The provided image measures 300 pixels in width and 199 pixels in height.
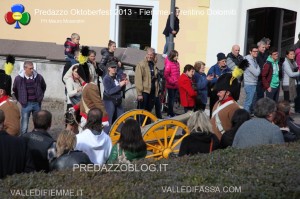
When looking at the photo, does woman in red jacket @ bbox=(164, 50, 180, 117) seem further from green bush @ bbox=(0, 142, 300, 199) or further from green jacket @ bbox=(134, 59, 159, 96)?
green bush @ bbox=(0, 142, 300, 199)

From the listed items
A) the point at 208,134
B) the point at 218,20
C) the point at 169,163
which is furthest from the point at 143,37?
the point at 169,163

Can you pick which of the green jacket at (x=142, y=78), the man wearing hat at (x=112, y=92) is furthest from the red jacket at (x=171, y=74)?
the man wearing hat at (x=112, y=92)

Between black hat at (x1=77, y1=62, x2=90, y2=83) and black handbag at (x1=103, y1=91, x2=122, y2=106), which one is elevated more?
black hat at (x1=77, y1=62, x2=90, y2=83)

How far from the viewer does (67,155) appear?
7.57 meters

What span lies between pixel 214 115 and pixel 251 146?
1797mm

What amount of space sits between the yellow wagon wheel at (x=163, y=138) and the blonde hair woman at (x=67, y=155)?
2800 mm

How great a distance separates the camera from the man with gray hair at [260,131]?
8281 mm

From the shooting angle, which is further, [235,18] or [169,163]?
[235,18]

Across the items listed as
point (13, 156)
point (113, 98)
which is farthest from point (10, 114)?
point (13, 156)

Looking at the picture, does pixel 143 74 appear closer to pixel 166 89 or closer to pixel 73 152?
pixel 166 89

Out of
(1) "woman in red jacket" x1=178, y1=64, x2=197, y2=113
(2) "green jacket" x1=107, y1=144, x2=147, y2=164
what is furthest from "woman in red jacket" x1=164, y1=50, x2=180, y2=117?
(2) "green jacket" x1=107, y1=144, x2=147, y2=164

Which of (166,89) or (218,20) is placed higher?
(218,20)

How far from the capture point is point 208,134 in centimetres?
842

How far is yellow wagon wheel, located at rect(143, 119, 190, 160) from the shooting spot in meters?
10.4
